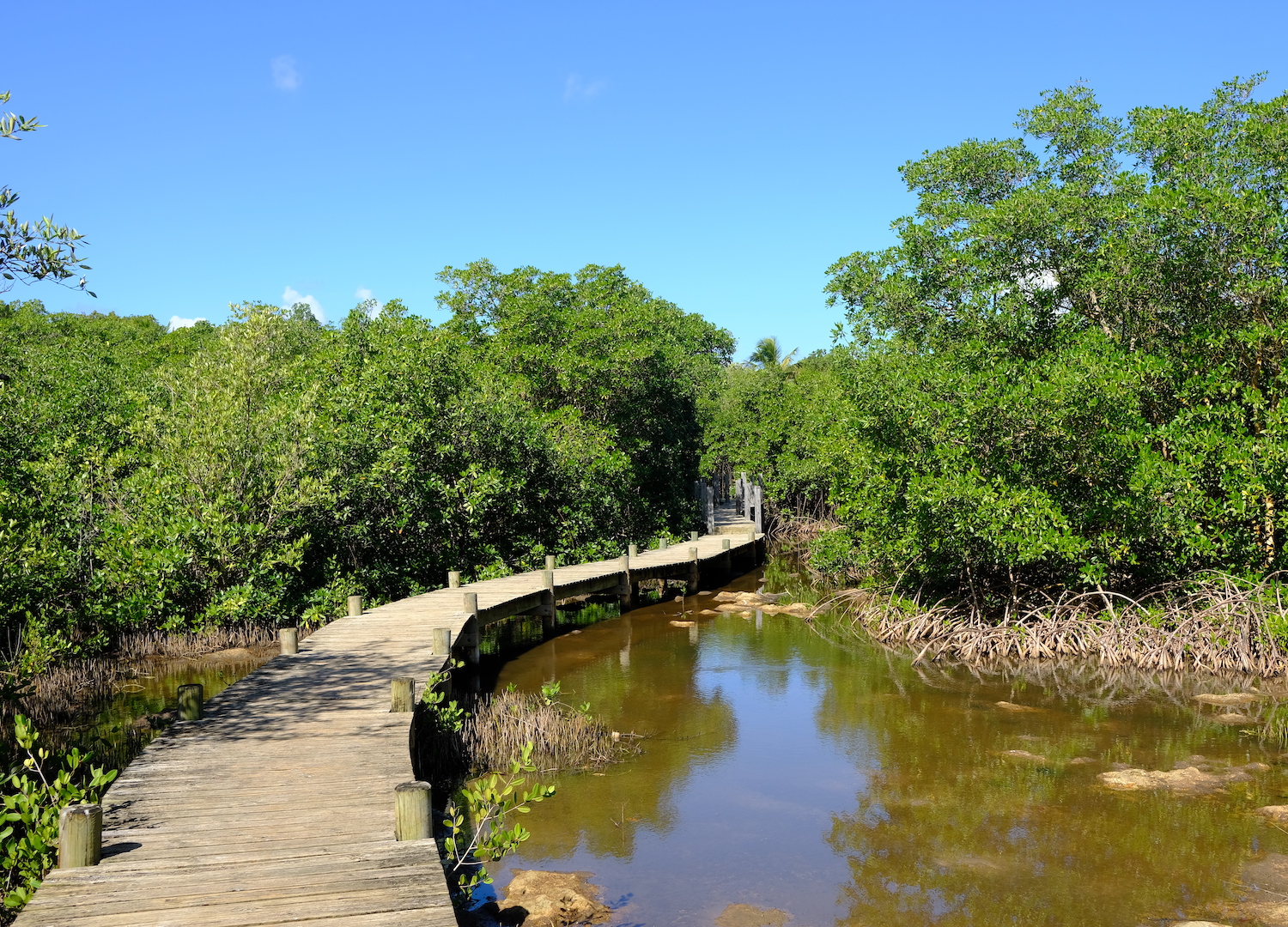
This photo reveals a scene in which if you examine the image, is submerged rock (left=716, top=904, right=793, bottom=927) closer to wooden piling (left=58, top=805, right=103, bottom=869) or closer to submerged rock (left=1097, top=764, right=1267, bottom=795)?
wooden piling (left=58, top=805, right=103, bottom=869)

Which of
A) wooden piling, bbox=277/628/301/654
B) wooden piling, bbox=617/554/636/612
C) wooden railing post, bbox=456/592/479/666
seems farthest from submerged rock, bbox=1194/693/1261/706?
wooden piling, bbox=277/628/301/654

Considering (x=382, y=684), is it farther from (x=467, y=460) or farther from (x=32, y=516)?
(x=467, y=460)

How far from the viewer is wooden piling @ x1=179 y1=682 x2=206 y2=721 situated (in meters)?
9.20

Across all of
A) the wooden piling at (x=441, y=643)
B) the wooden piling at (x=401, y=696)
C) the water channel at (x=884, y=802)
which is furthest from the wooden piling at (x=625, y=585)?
the wooden piling at (x=401, y=696)

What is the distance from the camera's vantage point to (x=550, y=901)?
771 centimetres

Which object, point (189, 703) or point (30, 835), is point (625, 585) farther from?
point (30, 835)

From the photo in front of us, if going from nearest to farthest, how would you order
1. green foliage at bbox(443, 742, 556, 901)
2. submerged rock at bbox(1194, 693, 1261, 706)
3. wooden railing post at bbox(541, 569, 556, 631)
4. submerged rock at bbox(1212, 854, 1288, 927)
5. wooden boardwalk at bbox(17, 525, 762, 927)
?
1. wooden boardwalk at bbox(17, 525, 762, 927)
2. green foliage at bbox(443, 742, 556, 901)
3. submerged rock at bbox(1212, 854, 1288, 927)
4. submerged rock at bbox(1194, 693, 1261, 706)
5. wooden railing post at bbox(541, 569, 556, 631)

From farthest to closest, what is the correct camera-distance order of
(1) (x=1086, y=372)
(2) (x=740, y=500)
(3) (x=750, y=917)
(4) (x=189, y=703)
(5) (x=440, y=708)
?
(2) (x=740, y=500), (1) (x=1086, y=372), (5) (x=440, y=708), (4) (x=189, y=703), (3) (x=750, y=917)

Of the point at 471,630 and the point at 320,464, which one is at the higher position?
the point at 320,464

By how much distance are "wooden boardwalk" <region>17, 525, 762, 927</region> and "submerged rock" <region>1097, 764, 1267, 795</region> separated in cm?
759

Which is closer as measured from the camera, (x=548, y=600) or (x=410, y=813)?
(x=410, y=813)

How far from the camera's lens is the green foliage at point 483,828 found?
680 cm

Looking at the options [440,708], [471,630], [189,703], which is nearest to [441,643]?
[440,708]

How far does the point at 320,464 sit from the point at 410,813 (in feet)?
40.9
